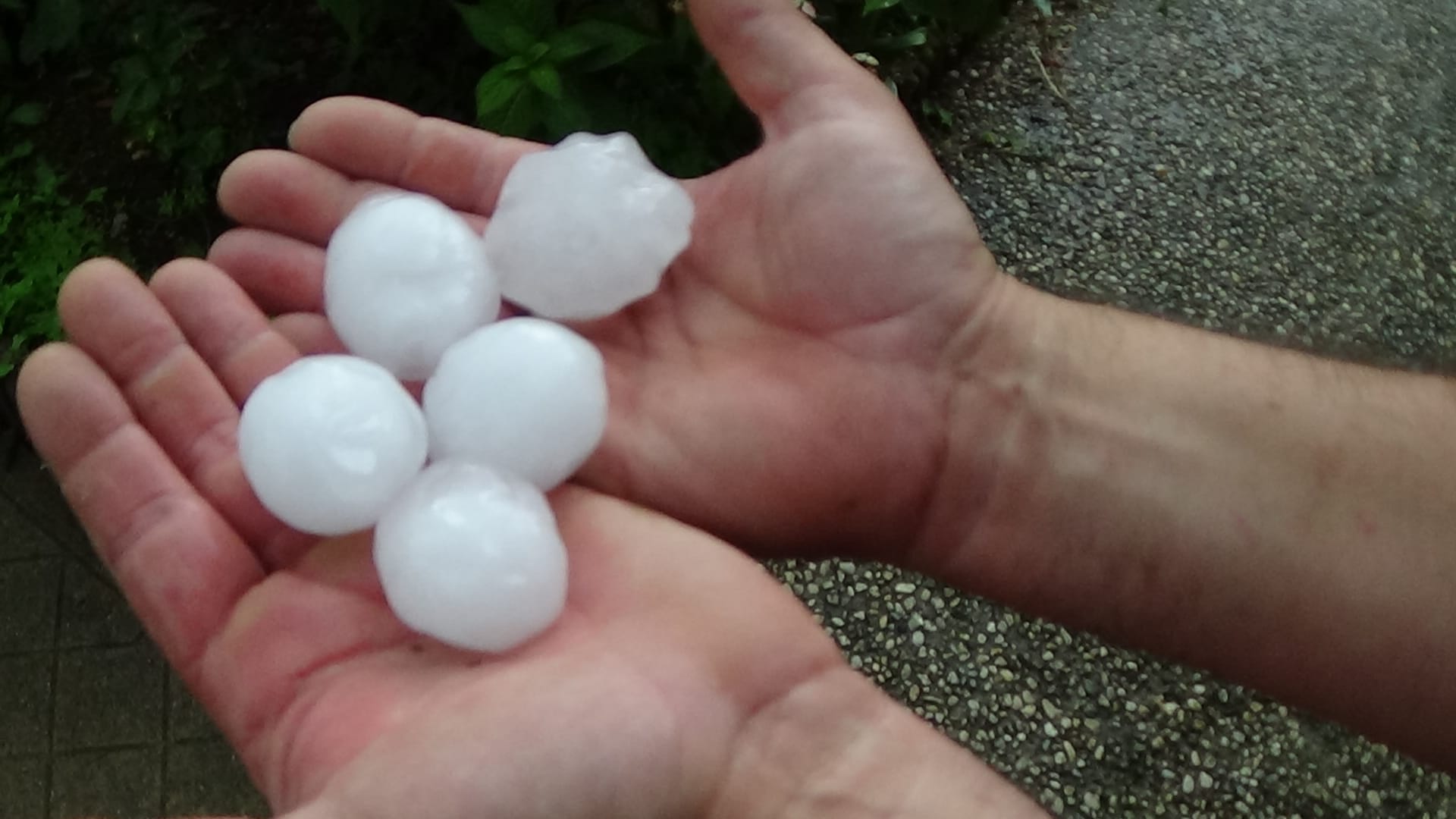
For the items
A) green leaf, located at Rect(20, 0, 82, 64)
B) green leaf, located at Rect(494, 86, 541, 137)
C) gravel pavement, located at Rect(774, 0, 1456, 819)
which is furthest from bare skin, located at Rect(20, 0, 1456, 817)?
green leaf, located at Rect(20, 0, 82, 64)

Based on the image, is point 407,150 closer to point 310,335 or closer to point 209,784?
point 310,335

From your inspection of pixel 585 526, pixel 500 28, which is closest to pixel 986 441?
pixel 585 526

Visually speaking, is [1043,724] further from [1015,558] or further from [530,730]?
[530,730]

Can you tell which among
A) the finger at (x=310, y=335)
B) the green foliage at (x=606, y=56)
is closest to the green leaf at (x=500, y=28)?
the green foliage at (x=606, y=56)

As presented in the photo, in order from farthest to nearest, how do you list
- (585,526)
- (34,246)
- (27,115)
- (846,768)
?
(27,115) → (34,246) → (585,526) → (846,768)

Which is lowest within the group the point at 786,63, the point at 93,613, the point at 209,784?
the point at 209,784

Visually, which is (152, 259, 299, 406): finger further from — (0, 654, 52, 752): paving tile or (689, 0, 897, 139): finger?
(0, 654, 52, 752): paving tile

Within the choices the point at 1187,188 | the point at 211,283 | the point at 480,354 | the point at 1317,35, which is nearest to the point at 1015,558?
the point at 480,354
